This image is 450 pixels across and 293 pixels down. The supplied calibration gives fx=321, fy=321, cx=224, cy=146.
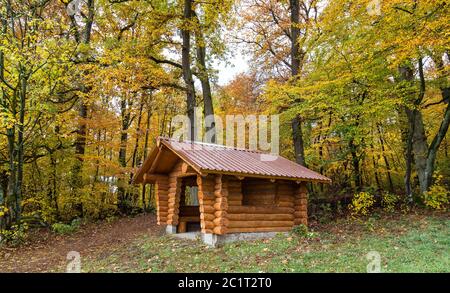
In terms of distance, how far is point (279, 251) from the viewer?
7.57 metres

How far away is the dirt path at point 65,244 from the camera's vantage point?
809cm

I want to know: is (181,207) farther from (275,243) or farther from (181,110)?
(181,110)

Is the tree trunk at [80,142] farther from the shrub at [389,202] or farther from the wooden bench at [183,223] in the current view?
the shrub at [389,202]

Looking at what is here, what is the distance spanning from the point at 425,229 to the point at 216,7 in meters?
11.2

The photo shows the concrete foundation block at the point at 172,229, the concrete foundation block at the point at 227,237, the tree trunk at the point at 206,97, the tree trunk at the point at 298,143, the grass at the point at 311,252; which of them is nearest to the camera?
the grass at the point at 311,252

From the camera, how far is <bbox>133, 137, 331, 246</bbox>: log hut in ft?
27.2

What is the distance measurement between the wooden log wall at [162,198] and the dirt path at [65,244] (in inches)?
19.9

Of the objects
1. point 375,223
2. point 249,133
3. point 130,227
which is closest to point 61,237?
point 130,227

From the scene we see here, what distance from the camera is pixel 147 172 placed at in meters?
10.8

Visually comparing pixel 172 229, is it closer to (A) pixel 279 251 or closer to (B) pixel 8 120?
(A) pixel 279 251

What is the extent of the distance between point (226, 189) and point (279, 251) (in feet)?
6.62

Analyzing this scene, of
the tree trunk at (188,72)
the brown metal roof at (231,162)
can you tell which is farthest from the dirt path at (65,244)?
the tree trunk at (188,72)

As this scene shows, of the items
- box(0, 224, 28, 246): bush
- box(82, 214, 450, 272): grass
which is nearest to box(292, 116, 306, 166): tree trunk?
box(82, 214, 450, 272): grass

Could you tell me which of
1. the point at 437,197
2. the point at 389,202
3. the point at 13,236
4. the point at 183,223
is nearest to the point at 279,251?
the point at 183,223
